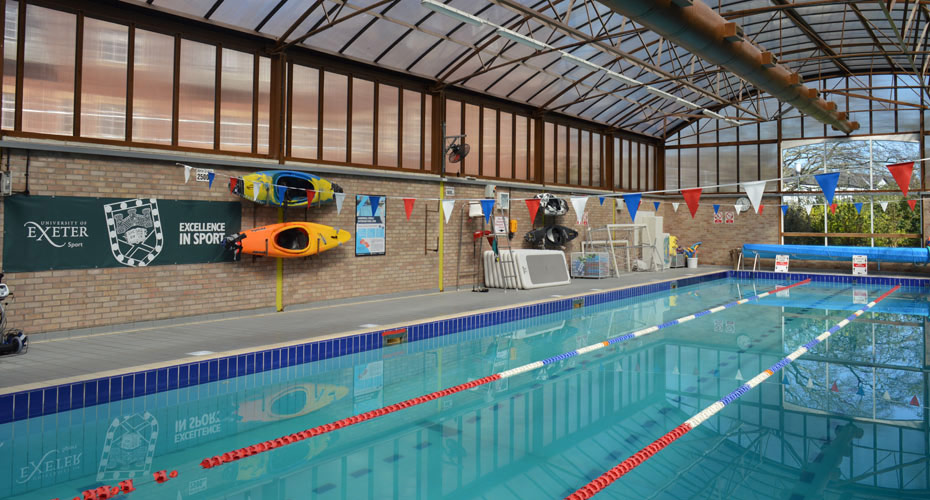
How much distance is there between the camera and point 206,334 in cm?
639

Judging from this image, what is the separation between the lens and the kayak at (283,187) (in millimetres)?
7750

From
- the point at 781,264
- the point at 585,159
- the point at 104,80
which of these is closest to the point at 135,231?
the point at 104,80

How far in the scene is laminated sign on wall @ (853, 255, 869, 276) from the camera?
14.4 metres

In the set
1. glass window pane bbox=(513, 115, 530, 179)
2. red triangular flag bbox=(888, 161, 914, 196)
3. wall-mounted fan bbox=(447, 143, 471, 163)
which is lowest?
red triangular flag bbox=(888, 161, 914, 196)

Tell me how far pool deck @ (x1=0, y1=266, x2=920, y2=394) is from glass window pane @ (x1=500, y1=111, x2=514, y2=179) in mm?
3503

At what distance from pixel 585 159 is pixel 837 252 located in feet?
24.4

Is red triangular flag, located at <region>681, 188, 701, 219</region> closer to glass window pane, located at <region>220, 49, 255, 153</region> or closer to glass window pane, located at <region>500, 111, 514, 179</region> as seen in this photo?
glass window pane, located at <region>500, 111, 514, 179</region>

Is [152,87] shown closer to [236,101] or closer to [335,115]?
[236,101]

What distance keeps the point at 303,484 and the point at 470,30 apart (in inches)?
325

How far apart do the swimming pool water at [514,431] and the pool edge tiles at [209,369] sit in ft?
0.35

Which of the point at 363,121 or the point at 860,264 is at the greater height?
the point at 363,121

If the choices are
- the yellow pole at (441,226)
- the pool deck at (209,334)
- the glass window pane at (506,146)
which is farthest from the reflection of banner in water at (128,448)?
the glass window pane at (506,146)

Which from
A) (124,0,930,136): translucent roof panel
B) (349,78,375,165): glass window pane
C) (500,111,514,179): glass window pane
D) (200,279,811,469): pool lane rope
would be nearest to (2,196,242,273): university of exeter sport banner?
(349,78,375,165): glass window pane

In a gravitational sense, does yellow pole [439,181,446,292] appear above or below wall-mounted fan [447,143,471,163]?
below
